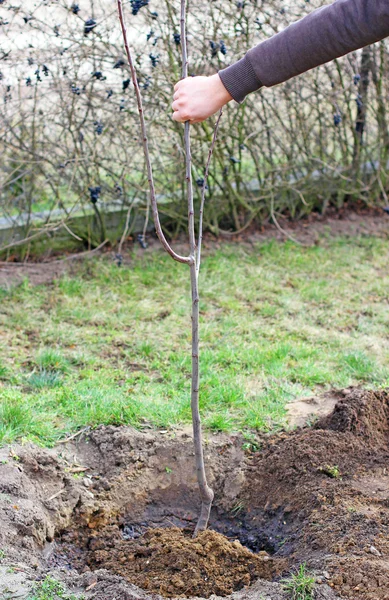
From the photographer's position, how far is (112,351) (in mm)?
4375

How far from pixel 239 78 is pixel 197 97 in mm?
161

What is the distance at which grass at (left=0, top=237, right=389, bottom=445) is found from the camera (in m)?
3.55

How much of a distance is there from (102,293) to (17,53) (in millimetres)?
1914

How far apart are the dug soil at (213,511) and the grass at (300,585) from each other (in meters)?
0.02

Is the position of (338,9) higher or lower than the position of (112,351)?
higher

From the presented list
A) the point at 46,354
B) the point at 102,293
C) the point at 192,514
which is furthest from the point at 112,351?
the point at 192,514

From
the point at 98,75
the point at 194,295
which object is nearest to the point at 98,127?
the point at 98,75

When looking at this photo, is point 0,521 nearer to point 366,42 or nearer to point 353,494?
point 353,494

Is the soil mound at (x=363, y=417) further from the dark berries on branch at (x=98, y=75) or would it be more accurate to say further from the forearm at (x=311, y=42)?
the dark berries on branch at (x=98, y=75)

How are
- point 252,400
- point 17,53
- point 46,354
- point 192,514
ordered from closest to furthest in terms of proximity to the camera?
point 192,514 < point 252,400 < point 46,354 < point 17,53

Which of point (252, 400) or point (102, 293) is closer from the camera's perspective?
point (252, 400)

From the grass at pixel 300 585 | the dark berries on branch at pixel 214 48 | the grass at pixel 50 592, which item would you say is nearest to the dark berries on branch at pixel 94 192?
the dark berries on branch at pixel 214 48

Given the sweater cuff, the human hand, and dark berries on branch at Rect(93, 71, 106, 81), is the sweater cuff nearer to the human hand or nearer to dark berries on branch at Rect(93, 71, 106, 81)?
the human hand

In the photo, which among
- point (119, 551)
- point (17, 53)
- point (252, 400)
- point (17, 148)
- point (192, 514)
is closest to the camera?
point (119, 551)
